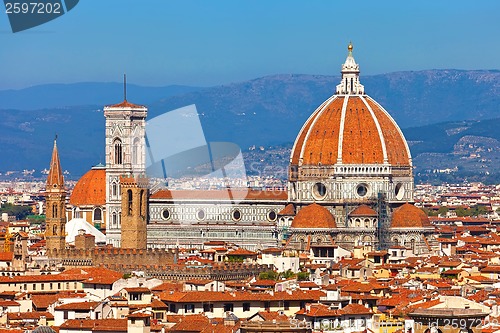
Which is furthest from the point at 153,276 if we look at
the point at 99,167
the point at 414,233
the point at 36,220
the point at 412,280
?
the point at 36,220

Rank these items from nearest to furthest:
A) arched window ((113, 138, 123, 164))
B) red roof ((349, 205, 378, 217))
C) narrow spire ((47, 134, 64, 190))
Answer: narrow spire ((47, 134, 64, 190)) → red roof ((349, 205, 378, 217)) → arched window ((113, 138, 123, 164))

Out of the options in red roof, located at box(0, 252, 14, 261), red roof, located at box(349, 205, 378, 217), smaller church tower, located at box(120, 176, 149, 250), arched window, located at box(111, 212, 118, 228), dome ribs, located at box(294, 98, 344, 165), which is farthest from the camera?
arched window, located at box(111, 212, 118, 228)

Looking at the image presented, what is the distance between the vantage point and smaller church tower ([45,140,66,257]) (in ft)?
328

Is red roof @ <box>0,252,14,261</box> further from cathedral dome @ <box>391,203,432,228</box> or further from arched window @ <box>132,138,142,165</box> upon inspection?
arched window @ <box>132,138,142,165</box>

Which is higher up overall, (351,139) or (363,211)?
(351,139)

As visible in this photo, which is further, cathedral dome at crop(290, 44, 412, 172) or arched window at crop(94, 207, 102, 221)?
arched window at crop(94, 207, 102, 221)

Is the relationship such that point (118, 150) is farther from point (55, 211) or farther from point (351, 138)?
point (55, 211)

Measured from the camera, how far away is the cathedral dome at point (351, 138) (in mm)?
117500

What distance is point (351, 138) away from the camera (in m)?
118

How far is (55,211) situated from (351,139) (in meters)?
21.2

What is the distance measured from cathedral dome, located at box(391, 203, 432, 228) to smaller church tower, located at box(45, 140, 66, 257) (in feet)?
62.9

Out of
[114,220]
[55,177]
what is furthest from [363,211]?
[55,177]

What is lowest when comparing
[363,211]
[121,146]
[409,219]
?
[409,219]

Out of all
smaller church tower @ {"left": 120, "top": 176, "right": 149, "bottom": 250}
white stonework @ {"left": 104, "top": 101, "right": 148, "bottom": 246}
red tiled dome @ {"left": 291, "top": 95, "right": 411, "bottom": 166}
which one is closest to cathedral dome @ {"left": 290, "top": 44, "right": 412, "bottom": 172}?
red tiled dome @ {"left": 291, "top": 95, "right": 411, "bottom": 166}
